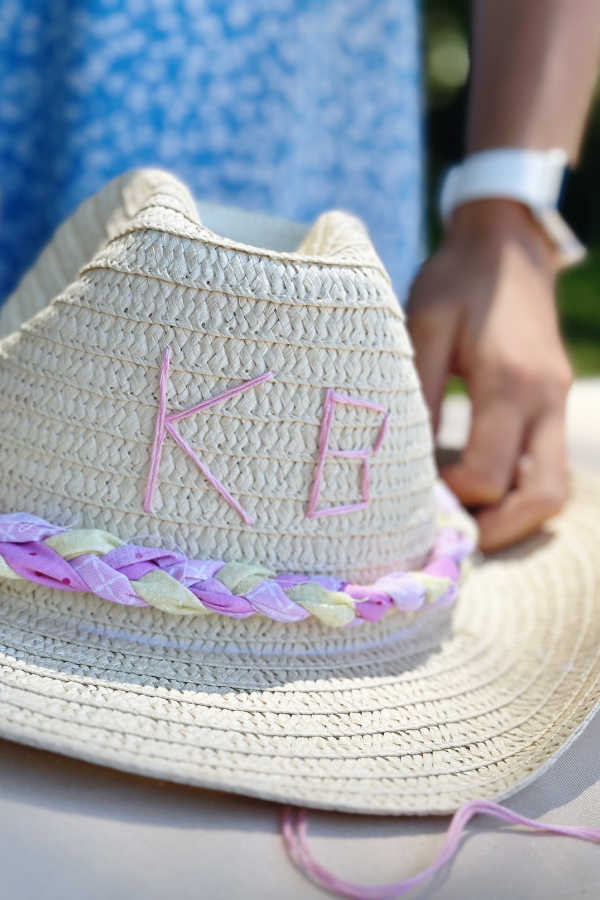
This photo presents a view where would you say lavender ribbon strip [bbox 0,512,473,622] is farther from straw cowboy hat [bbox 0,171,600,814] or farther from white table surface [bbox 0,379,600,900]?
white table surface [bbox 0,379,600,900]

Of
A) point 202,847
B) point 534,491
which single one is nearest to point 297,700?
point 202,847

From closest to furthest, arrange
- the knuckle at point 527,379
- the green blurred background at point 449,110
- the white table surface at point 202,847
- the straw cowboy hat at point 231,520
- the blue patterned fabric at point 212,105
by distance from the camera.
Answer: the white table surface at point 202,847, the straw cowboy hat at point 231,520, the knuckle at point 527,379, the blue patterned fabric at point 212,105, the green blurred background at point 449,110

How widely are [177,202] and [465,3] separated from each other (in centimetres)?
610

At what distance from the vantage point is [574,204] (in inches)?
54.1

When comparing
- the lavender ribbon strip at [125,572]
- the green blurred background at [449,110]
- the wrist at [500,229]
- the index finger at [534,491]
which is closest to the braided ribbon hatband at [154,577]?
the lavender ribbon strip at [125,572]

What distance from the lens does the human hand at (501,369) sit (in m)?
1.17

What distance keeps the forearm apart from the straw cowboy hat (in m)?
0.57

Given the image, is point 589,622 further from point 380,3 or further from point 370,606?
point 380,3

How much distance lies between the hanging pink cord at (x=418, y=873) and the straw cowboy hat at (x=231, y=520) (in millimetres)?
18

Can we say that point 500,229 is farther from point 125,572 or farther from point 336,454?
point 125,572

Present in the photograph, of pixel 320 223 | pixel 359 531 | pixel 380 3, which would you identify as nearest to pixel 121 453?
pixel 359 531

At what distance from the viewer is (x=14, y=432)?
799 millimetres

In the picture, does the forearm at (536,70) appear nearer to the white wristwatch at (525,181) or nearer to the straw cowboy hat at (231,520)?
the white wristwatch at (525,181)

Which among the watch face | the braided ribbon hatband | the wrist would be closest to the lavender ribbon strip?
the braided ribbon hatband
